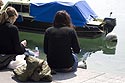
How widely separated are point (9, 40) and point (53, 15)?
1225cm

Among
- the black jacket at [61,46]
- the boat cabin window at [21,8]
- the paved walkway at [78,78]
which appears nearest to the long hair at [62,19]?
the black jacket at [61,46]

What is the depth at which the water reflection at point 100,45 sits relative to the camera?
19242 millimetres

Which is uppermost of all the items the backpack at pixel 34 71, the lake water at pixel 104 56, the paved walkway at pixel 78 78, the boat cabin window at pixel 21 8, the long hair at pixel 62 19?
the long hair at pixel 62 19

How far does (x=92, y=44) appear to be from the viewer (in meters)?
20.1

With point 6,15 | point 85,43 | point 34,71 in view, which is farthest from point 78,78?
point 85,43

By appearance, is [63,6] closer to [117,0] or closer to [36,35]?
[36,35]

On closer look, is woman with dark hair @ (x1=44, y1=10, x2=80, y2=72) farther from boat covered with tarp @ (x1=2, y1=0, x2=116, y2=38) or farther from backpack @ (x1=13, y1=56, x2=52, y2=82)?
boat covered with tarp @ (x1=2, y1=0, x2=116, y2=38)

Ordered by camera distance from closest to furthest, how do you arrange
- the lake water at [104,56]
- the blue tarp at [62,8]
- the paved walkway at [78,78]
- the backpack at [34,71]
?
1. the backpack at [34,71]
2. the paved walkway at [78,78]
3. the lake water at [104,56]
4. the blue tarp at [62,8]

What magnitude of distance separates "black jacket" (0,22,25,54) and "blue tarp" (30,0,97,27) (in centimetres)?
1174

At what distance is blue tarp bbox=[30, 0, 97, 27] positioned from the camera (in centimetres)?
1814

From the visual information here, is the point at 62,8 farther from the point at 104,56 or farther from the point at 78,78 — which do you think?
the point at 78,78

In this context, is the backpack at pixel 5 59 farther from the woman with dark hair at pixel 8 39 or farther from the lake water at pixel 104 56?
the lake water at pixel 104 56

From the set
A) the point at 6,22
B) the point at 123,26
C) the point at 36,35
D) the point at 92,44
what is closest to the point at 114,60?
the point at 92,44

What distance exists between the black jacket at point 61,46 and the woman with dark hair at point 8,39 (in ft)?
2.00
